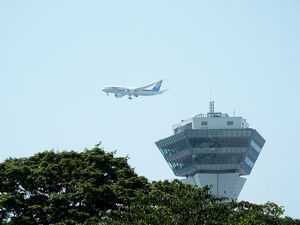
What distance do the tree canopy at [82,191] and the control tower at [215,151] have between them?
370ft

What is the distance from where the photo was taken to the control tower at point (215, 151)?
561 feet

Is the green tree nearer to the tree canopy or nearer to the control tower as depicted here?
the tree canopy

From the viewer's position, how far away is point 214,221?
39.9 metres

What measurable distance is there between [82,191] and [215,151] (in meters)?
120

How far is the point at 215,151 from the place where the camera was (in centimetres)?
17088

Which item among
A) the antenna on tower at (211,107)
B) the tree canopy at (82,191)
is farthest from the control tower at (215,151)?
the tree canopy at (82,191)

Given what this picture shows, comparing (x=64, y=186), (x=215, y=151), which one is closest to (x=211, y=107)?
(x=215, y=151)

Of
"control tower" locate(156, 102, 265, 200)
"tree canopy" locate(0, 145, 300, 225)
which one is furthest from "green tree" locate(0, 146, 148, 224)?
"control tower" locate(156, 102, 265, 200)

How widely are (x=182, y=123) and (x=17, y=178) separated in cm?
12871

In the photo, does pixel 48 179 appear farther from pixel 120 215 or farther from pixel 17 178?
pixel 120 215

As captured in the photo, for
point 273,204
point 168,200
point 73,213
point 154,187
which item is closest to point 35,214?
point 73,213

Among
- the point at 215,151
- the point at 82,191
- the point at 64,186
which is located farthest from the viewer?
the point at 215,151

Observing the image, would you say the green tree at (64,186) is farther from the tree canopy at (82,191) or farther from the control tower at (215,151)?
the control tower at (215,151)

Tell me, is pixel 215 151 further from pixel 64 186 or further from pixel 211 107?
pixel 64 186
